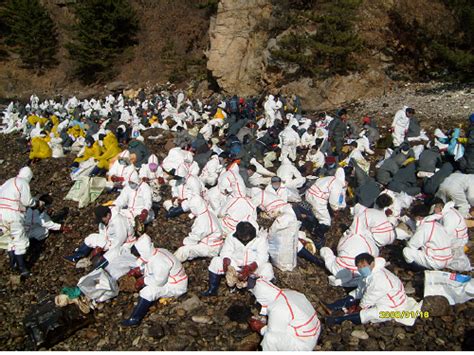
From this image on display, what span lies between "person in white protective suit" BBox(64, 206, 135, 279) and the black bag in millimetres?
910

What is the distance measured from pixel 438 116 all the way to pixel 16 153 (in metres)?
16.3

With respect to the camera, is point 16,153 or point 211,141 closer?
point 211,141

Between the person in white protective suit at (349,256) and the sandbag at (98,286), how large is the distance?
3405 millimetres

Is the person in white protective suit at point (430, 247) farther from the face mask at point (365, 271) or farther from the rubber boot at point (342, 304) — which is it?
the face mask at point (365, 271)

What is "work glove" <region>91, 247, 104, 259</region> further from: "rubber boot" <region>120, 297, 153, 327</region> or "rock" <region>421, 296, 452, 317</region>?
"rock" <region>421, 296, 452, 317</region>

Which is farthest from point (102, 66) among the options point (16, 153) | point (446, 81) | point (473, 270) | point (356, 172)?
point (473, 270)

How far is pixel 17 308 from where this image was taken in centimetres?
607

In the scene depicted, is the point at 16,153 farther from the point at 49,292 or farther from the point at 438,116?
the point at 438,116

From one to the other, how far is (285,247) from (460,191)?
12.7ft

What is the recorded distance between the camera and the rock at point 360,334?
15.8 feet

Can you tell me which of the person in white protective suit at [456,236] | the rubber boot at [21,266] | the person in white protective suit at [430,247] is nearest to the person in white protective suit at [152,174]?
the rubber boot at [21,266]

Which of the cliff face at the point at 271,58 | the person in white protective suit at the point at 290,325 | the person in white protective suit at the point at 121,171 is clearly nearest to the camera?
the person in white protective suit at the point at 290,325

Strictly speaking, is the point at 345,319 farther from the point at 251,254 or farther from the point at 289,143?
the point at 289,143

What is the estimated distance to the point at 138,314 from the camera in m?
5.30
